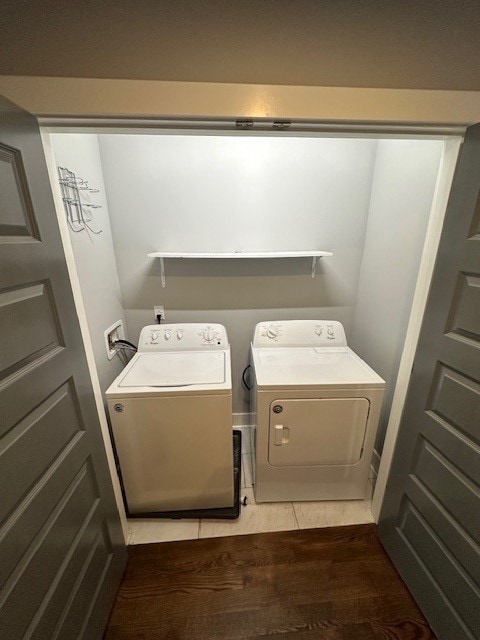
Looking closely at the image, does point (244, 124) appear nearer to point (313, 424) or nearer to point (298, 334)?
point (298, 334)

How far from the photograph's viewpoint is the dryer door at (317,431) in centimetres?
141

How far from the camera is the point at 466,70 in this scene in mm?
862

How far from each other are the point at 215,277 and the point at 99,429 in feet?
4.14

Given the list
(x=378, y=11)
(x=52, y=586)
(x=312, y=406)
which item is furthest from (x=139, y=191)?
(x=52, y=586)

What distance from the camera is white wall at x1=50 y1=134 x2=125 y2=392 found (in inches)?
52.4

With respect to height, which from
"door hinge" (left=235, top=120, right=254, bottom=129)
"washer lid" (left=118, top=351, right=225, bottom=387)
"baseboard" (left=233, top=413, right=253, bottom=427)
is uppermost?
"door hinge" (left=235, top=120, right=254, bottom=129)

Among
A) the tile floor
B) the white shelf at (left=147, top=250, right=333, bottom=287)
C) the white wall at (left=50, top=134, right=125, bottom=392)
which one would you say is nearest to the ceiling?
the white wall at (left=50, top=134, right=125, bottom=392)

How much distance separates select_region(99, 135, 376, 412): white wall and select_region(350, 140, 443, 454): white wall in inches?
5.6

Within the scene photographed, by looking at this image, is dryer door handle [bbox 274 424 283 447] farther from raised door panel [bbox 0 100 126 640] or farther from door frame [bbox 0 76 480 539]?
door frame [bbox 0 76 480 539]

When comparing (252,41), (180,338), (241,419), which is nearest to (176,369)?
(180,338)

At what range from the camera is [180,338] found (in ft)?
5.88

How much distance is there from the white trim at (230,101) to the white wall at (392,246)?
49 centimetres

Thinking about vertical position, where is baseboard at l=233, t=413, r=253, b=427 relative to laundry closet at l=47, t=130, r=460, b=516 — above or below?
below

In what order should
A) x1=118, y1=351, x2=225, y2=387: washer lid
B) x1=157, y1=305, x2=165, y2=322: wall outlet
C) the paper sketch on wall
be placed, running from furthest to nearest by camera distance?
x1=157, y1=305, x2=165, y2=322: wall outlet, x1=118, y1=351, x2=225, y2=387: washer lid, the paper sketch on wall
